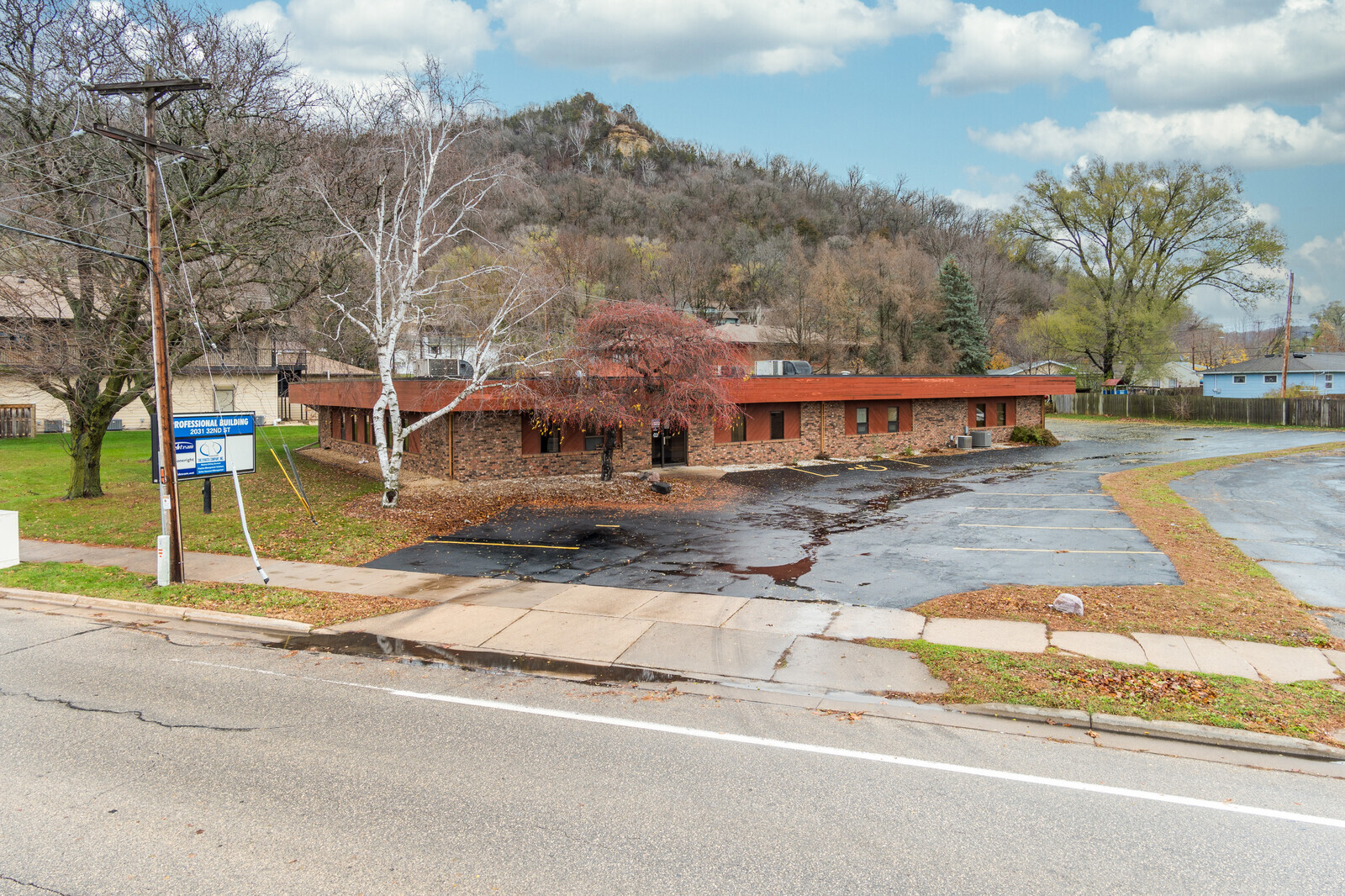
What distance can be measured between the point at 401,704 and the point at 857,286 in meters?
58.9

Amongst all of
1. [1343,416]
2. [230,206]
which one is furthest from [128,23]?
[1343,416]

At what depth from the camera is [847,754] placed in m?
6.80

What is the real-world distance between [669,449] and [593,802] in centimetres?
2374

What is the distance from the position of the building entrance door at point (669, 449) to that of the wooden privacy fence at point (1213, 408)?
1854 inches

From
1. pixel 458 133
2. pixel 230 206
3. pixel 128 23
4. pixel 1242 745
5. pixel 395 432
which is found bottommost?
pixel 1242 745

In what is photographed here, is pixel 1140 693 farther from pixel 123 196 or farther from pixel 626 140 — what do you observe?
pixel 626 140

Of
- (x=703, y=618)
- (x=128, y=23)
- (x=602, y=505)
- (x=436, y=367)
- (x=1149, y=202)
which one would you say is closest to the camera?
(x=703, y=618)

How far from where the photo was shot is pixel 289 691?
8.41m

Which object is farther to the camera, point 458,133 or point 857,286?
A: point 857,286

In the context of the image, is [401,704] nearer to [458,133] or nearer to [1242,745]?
[1242,745]

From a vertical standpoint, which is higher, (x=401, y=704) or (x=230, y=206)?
(x=230, y=206)

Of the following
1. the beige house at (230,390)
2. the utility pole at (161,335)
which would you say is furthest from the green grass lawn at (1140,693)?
the beige house at (230,390)

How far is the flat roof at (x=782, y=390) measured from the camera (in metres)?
23.5

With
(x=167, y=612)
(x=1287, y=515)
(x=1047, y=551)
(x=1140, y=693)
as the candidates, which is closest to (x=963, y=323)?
(x=1287, y=515)
